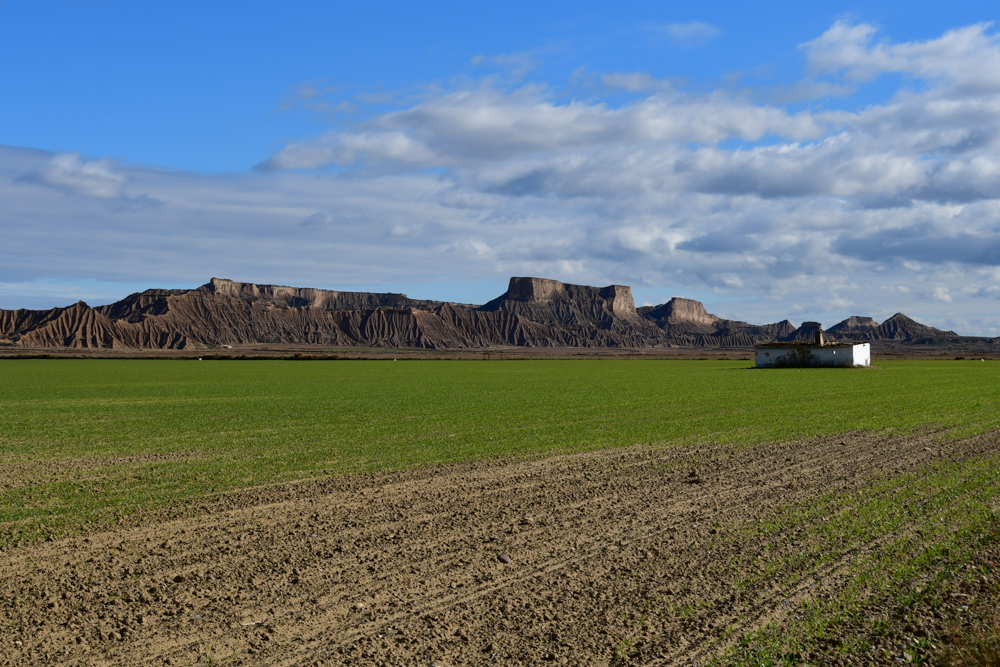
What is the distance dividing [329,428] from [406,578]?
14.3m

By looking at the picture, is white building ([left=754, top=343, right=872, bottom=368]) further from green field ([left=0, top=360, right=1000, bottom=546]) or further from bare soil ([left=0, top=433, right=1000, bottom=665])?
bare soil ([left=0, top=433, right=1000, bottom=665])

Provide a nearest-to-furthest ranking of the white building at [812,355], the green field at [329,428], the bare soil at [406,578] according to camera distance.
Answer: the bare soil at [406,578], the green field at [329,428], the white building at [812,355]

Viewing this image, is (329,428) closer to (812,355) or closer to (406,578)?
(406,578)

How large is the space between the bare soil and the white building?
7051cm

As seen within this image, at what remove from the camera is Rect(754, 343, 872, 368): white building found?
7675 centimetres

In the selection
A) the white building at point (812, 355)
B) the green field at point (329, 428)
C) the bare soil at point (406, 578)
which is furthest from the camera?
the white building at point (812, 355)

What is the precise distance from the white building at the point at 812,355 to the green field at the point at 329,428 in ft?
134

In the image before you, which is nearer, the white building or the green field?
the green field

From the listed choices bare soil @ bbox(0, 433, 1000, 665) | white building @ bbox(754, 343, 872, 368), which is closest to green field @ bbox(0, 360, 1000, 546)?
bare soil @ bbox(0, 433, 1000, 665)

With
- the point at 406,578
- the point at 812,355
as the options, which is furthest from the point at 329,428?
the point at 812,355

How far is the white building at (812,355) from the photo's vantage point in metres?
76.8

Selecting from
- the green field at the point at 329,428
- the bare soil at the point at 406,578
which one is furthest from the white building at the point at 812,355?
the bare soil at the point at 406,578

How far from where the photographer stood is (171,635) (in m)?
6.10

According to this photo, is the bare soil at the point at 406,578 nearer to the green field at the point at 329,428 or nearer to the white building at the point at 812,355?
the green field at the point at 329,428
